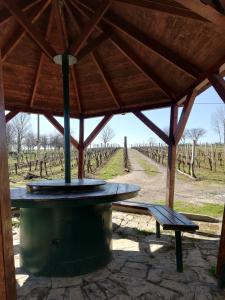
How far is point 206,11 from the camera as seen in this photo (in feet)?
8.50

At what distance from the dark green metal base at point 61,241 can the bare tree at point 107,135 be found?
71.6m

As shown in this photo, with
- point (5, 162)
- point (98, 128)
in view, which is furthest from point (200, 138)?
point (5, 162)

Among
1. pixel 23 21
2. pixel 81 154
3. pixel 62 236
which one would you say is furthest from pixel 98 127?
pixel 62 236

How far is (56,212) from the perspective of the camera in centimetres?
374

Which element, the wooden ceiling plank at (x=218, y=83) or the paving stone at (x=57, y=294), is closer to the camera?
the paving stone at (x=57, y=294)

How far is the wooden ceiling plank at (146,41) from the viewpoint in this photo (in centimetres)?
475

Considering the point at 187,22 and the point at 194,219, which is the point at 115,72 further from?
the point at 194,219

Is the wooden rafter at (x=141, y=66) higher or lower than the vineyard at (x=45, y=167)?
higher

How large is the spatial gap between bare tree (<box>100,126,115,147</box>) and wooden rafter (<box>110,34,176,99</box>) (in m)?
68.9

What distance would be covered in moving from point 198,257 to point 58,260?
2.42m

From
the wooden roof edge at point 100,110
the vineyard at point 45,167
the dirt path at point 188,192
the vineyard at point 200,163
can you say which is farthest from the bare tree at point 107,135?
the wooden roof edge at point 100,110

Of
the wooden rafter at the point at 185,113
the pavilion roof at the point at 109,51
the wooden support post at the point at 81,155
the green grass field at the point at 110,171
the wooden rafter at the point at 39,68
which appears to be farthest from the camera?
the green grass field at the point at 110,171

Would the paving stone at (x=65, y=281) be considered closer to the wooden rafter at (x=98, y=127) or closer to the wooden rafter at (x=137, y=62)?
the wooden rafter at (x=137, y=62)

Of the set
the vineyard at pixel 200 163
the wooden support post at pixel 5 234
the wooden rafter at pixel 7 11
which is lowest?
the vineyard at pixel 200 163
